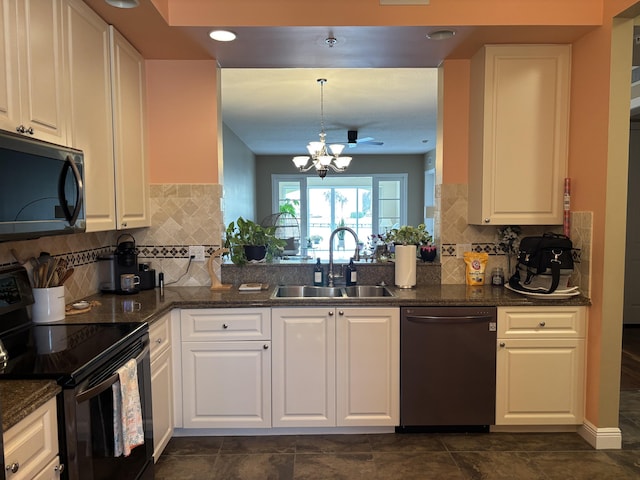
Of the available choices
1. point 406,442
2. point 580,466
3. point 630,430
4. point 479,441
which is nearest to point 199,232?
point 406,442

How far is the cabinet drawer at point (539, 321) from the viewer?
2.59 metres

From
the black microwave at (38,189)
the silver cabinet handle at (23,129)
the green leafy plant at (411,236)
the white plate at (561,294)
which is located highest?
the silver cabinet handle at (23,129)

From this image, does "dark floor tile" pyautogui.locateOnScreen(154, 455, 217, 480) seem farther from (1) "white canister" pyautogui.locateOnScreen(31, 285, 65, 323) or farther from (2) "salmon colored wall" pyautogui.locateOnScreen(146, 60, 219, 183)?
(2) "salmon colored wall" pyautogui.locateOnScreen(146, 60, 219, 183)

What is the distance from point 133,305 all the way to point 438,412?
6.06 ft

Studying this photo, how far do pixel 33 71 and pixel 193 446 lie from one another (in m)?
2.08

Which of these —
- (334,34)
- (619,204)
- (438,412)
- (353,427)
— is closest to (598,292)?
(619,204)

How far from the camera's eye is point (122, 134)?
2.57 metres

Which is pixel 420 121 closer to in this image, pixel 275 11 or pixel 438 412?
pixel 275 11

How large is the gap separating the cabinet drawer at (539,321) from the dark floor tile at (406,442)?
73 centimetres

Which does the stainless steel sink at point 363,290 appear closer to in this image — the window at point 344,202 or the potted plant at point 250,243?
the potted plant at point 250,243

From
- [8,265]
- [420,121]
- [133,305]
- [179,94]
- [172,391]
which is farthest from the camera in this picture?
[420,121]

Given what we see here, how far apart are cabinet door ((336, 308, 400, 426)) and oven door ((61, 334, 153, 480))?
46.0 inches

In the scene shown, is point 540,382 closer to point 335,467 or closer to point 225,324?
point 335,467

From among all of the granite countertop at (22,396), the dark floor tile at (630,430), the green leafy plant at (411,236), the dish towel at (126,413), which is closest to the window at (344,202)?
the green leafy plant at (411,236)
